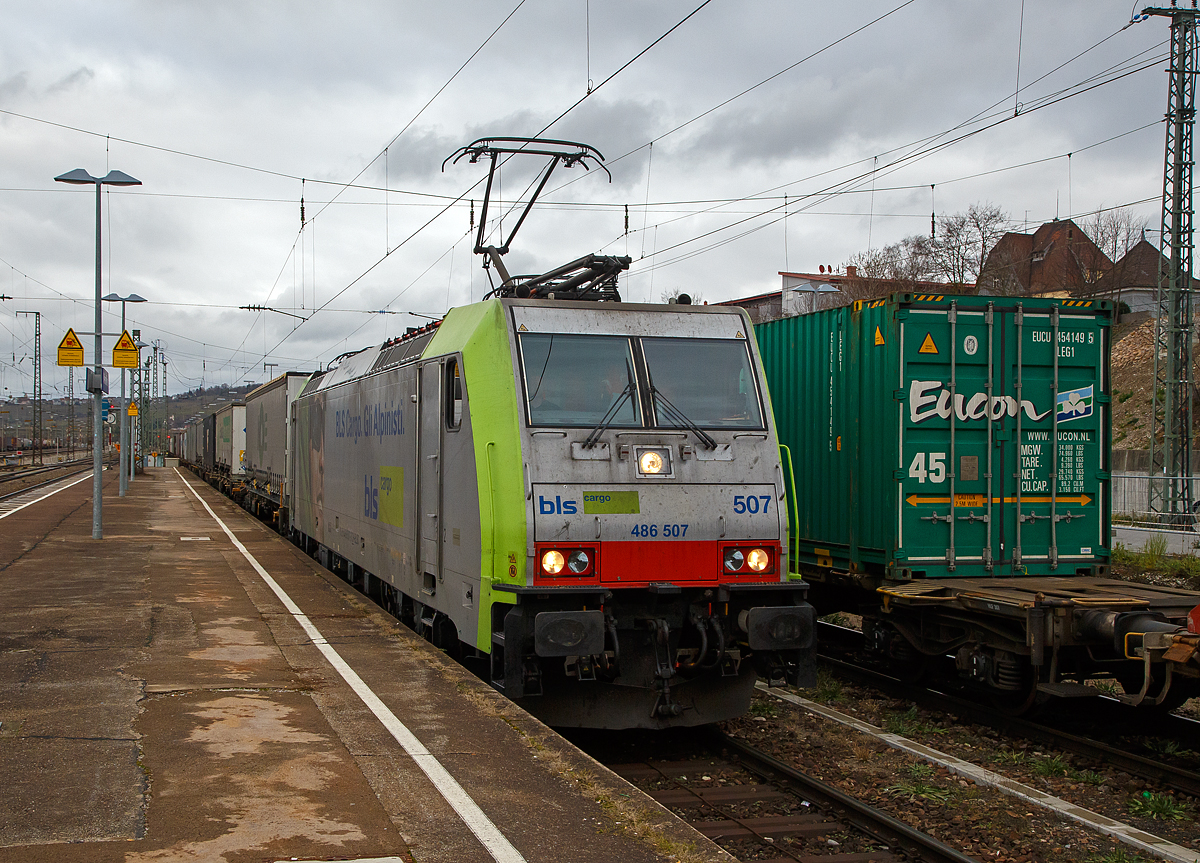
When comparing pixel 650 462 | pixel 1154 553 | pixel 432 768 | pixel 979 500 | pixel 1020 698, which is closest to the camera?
pixel 432 768

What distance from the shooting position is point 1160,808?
21.2ft

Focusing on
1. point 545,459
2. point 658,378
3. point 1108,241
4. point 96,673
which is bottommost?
point 96,673

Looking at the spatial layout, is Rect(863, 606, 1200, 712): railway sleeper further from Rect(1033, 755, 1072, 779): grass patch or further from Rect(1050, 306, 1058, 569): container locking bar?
Rect(1050, 306, 1058, 569): container locking bar

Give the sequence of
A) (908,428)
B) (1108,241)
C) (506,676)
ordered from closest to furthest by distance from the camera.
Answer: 1. (506,676)
2. (908,428)
3. (1108,241)

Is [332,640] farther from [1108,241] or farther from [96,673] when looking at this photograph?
[1108,241]

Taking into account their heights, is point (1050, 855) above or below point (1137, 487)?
below

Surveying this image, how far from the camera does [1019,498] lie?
30.4ft

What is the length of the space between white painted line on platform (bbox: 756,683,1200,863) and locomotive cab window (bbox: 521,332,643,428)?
10.2 ft

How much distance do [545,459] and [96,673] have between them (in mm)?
3695

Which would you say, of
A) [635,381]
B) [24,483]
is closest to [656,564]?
[635,381]

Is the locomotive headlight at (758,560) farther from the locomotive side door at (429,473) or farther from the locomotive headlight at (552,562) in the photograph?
the locomotive side door at (429,473)

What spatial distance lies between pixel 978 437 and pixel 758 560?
313cm

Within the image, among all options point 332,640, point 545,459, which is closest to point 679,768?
point 545,459

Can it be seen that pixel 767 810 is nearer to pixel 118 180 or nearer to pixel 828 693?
pixel 828 693
